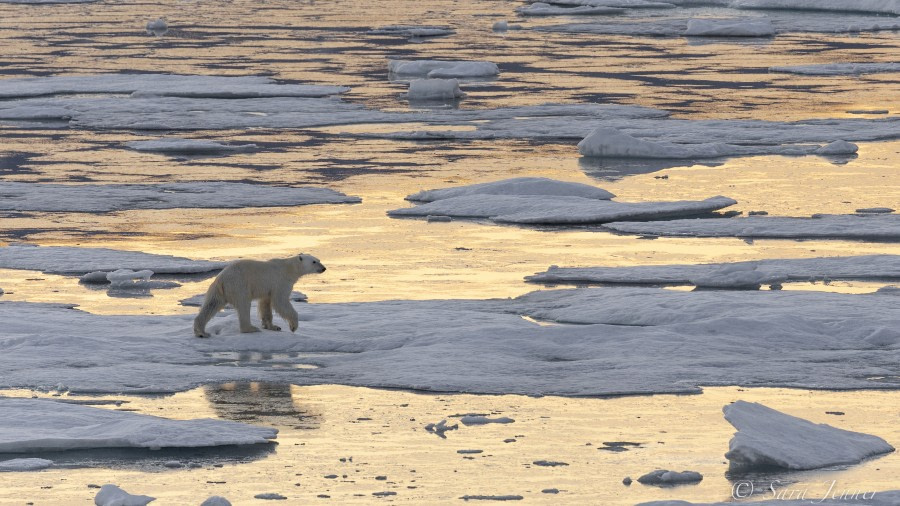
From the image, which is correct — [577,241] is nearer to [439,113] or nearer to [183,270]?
[183,270]

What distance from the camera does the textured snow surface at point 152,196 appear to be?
13.0m

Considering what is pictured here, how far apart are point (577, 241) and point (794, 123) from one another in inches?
289

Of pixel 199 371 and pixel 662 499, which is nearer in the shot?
pixel 662 499

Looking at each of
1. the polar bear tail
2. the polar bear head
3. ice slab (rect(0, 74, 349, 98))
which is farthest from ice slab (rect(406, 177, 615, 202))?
ice slab (rect(0, 74, 349, 98))

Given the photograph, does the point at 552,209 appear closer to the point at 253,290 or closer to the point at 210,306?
the point at 253,290

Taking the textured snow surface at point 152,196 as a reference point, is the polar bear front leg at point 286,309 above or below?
above

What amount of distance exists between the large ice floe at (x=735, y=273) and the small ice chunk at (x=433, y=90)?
434 inches

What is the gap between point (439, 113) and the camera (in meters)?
19.5

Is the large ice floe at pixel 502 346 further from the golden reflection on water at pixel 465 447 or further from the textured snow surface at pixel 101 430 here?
the textured snow surface at pixel 101 430

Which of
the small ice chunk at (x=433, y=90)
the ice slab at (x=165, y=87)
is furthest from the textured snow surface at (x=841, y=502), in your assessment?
the ice slab at (x=165, y=87)

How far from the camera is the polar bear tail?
26.5 feet

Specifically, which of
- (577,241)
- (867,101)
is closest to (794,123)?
(867,101)

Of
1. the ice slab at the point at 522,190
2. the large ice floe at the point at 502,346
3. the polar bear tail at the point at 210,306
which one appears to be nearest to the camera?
the large ice floe at the point at 502,346

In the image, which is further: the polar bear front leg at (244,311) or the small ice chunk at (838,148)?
the small ice chunk at (838,148)
